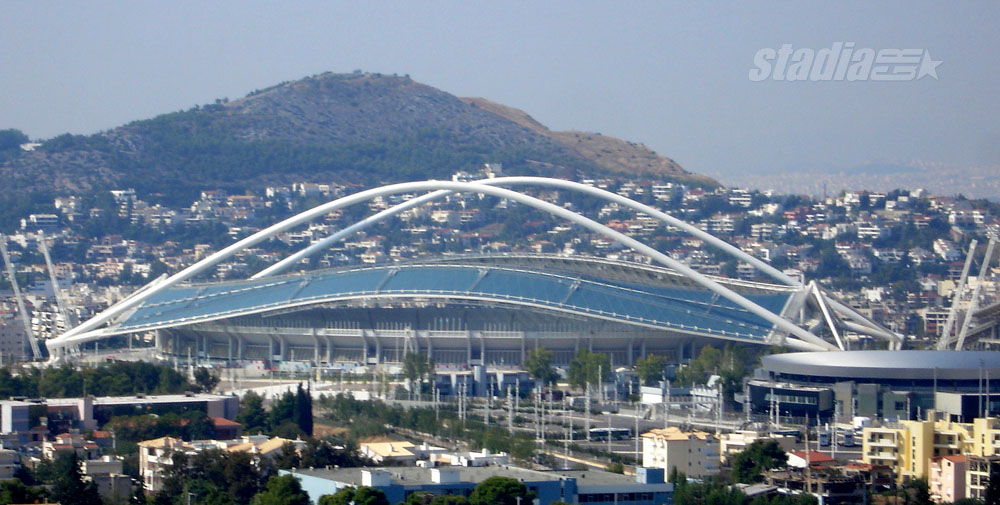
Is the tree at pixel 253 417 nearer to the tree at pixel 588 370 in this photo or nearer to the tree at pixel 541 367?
the tree at pixel 588 370

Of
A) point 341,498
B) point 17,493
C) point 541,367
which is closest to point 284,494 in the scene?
point 341,498

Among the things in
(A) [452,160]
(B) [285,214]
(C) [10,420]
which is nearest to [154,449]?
(C) [10,420]

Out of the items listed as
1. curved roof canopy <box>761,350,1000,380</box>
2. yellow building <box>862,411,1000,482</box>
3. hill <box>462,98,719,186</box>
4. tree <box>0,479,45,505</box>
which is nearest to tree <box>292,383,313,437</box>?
tree <box>0,479,45,505</box>

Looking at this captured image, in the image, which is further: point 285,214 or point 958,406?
point 285,214

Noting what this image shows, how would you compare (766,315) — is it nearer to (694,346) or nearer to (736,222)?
(694,346)

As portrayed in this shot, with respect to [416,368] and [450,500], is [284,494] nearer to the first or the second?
[450,500]

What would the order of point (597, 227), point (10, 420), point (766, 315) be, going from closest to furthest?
point (10, 420) < point (766, 315) < point (597, 227)
